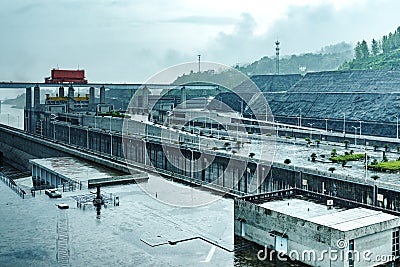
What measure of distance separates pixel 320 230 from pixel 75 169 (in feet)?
90.0

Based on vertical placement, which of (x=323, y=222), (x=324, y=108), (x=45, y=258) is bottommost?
(x=45, y=258)

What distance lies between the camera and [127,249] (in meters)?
19.1

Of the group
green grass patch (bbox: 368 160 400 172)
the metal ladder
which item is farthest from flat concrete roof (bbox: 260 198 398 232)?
green grass patch (bbox: 368 160 400 172)

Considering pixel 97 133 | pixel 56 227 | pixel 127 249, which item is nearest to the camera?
pixel 127 249

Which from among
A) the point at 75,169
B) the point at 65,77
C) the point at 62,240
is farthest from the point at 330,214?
→ the point at 65,77

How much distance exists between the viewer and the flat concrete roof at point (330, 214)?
681 inches

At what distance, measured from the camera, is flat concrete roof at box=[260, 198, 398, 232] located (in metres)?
17.3

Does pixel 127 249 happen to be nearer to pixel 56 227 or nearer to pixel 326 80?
pixel 56 227

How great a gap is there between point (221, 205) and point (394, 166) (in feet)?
31.0

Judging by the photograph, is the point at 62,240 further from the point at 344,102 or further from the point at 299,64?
the point at 299,64

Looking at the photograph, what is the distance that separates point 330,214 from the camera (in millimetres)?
18594

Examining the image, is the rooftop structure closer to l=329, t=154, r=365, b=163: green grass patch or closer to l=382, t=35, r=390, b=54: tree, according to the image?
l=329, t=154, r=365, b=163: green grass patch

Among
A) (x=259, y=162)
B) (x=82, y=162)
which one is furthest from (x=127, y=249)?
(x=82, y=162)

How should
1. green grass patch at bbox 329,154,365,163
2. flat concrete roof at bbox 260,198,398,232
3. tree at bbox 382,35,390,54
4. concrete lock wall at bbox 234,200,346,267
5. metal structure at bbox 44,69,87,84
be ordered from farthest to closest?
tree at bbox 382,35,390,54, metal structure at bbox 44,69,87,84, green grass patch at bbox 329,154,365,163, flat concrete roof at bbox 260,198,398,232, concrete lock wall at bbox 234,200,346,267
